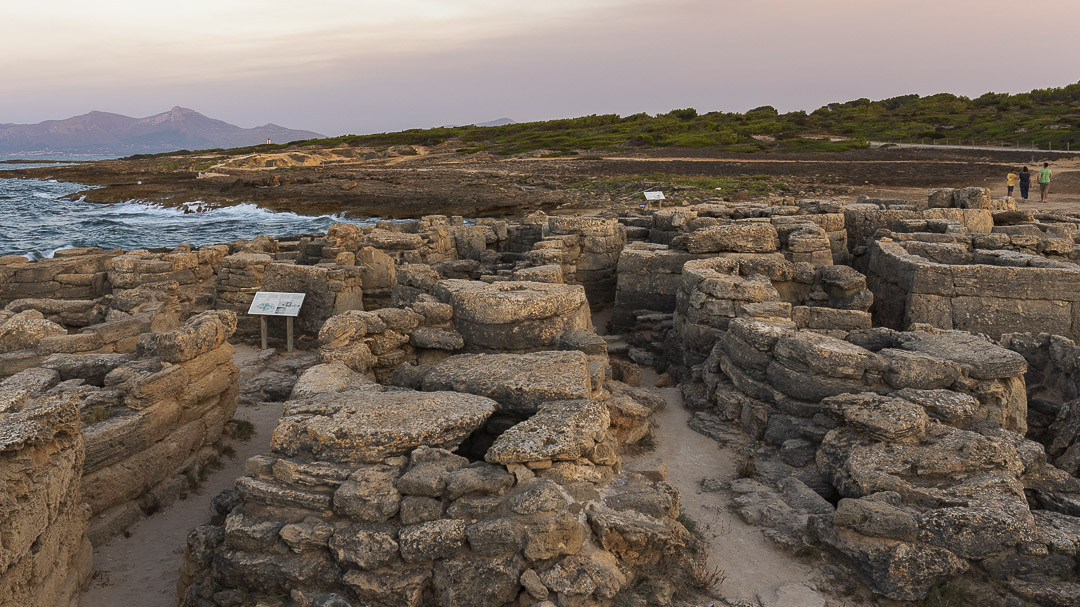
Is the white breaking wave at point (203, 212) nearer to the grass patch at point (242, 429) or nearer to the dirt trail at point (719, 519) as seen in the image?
the grass patch at point (242, 429)

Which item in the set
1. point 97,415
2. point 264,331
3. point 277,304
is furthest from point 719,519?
point 264,331

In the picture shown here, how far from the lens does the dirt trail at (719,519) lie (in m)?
6.33

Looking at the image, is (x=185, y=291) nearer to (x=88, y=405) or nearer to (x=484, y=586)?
(x=88, y=405)

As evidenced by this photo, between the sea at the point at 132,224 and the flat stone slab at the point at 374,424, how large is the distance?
86.8 feet

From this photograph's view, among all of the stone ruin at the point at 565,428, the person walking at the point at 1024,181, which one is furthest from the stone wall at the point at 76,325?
the person walking at the point at 1024,181

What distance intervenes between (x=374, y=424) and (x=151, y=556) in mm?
3024

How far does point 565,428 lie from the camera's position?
6.47 m

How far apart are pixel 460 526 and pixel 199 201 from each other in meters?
50.7

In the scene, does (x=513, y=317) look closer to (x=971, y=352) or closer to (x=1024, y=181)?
(x=971, y=352)

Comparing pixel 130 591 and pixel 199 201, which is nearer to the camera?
pixel 130 591

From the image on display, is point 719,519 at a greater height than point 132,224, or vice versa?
point 132,224

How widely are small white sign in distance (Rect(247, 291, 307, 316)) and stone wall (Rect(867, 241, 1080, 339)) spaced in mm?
10954

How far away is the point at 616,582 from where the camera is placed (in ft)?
18.2

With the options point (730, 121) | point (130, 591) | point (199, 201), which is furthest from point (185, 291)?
point (730, 121)
